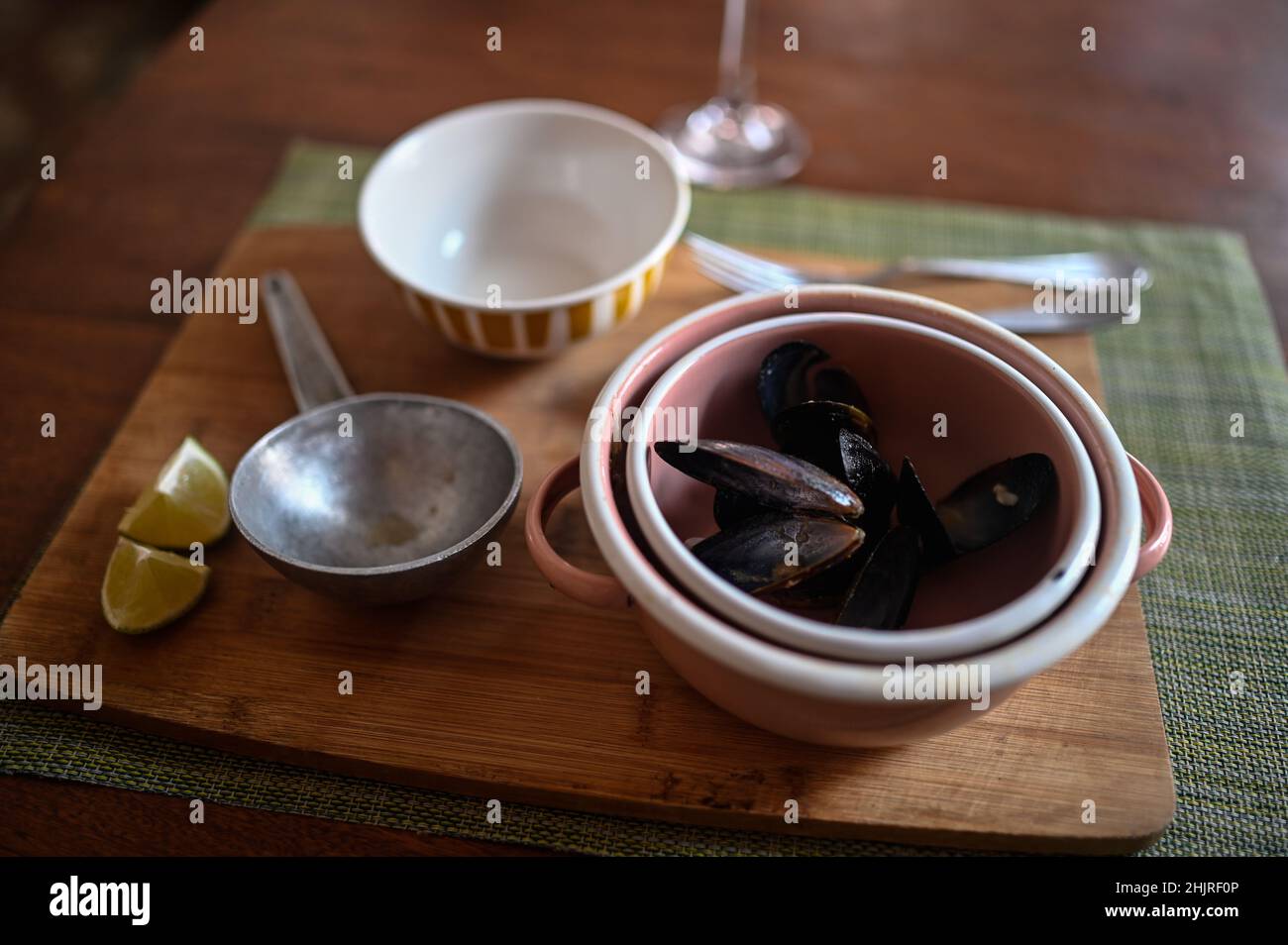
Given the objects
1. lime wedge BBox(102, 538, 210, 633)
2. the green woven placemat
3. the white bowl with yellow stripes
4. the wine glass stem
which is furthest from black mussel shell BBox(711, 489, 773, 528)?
the wine glass stem

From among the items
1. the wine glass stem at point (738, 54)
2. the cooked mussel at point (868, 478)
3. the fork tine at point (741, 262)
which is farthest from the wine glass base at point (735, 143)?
the cooked mussel at point (868, 478)

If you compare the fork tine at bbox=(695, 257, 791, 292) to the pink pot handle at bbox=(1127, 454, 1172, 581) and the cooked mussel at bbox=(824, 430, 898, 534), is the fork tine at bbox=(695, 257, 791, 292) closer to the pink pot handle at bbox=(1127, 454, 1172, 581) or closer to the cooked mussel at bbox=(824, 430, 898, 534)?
the cooked mussel at bbox=(824, 430, 898, 534)

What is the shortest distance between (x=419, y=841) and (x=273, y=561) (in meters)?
0.24

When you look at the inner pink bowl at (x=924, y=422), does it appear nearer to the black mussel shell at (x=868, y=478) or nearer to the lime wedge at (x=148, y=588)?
the black mussel shell at (x=868, y=478)

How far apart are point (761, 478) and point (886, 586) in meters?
0.12

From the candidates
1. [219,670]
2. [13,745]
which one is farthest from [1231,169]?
[13,745]

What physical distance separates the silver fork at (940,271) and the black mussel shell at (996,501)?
39cm

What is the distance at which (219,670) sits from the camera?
81cm

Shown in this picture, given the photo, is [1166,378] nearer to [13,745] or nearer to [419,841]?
[419,841]

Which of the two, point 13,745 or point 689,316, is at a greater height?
point 689,316

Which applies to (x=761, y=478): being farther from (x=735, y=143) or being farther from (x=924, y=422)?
(x=735, y=143)

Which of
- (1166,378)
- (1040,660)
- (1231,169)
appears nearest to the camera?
(1040,660)

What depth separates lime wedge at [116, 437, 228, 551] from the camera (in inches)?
34.4

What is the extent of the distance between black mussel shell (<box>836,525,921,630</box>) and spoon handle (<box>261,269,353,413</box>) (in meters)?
0.57
